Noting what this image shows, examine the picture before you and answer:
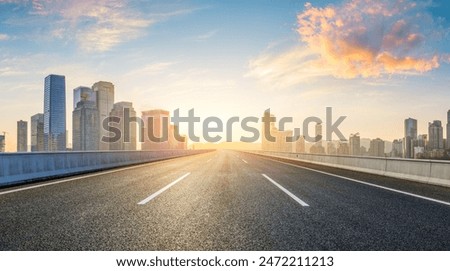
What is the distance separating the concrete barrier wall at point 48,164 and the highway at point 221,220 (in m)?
1.60

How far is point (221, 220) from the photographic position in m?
5.23

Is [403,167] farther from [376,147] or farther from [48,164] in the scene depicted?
[376,147]

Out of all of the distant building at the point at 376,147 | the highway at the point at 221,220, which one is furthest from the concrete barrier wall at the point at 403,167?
the distant building at the point at 376,147

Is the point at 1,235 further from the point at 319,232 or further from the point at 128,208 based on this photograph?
the point at 319,232

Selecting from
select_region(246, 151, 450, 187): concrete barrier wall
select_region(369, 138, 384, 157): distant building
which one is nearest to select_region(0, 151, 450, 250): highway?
select_region(246, 151, 450, 187): concrete barrier wall

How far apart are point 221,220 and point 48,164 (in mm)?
9708

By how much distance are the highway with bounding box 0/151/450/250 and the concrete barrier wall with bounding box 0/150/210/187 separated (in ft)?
5.25

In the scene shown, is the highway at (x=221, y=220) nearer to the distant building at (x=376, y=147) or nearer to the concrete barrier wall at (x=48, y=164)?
the concrete barrier wall at (x=48, y=164)

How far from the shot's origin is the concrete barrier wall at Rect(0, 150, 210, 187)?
998cm

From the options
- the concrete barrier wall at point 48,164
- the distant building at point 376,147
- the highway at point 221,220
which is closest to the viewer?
the highway at point 221,220

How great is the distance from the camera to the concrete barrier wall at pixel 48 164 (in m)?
9.98

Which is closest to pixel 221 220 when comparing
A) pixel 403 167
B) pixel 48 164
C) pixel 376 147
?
pixel 48 164

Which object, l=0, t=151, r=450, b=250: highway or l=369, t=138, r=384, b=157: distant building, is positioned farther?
l=369, t=138, r=384, b=157: distant building

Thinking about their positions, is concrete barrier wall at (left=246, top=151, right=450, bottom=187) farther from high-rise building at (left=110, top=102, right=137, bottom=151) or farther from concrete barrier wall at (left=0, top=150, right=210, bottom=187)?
high-rise building at (left=110, top=102, right=137, bottom=151)
